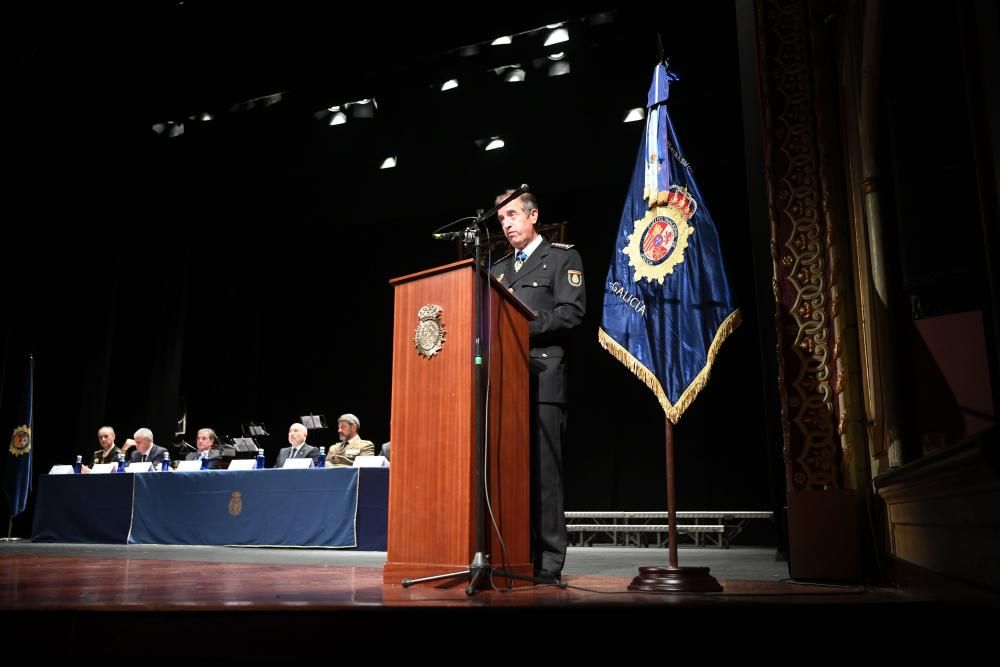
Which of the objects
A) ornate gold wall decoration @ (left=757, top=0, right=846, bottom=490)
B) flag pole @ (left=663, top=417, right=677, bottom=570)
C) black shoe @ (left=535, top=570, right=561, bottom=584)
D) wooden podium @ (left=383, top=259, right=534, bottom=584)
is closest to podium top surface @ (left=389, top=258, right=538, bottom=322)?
wooden podium @ (left=383, top=259, right=534, bottom=584)

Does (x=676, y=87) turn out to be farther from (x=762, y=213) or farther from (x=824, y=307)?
(x=824, y=307)

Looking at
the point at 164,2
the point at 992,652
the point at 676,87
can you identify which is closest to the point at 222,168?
the point at 164,2

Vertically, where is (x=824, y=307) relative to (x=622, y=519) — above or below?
above

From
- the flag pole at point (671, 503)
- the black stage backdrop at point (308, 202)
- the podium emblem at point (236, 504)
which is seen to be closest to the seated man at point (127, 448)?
the black stage backdrop at point (308, 202)

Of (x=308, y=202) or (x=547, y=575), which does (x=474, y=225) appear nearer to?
(x=547, y=575)

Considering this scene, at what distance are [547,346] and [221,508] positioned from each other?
5.04 m

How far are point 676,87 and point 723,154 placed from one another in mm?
940

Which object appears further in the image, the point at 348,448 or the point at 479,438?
the point at 348,448

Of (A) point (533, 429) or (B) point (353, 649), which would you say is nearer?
(B) point (353, 649)

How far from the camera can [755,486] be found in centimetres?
794

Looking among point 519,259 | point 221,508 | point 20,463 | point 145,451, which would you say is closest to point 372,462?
point 221,508

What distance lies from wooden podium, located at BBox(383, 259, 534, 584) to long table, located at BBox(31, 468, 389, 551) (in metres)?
3.55

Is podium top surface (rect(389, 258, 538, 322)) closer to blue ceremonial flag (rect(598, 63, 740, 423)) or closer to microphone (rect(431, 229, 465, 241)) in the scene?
microphone (rect(431, 229, 465, 241))

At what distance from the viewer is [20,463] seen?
8891 millimetres
